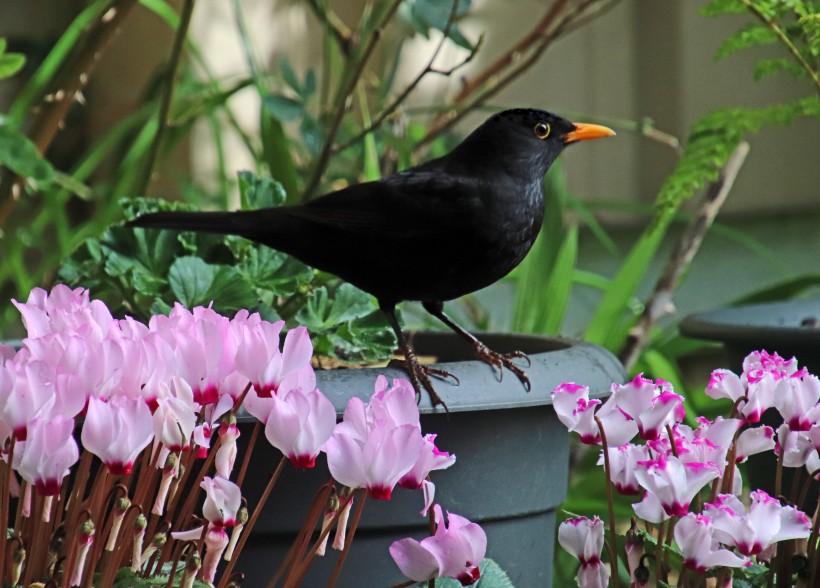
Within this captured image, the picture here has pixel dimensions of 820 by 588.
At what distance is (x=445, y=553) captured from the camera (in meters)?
0.80

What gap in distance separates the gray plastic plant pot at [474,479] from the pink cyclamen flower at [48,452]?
1.31ft

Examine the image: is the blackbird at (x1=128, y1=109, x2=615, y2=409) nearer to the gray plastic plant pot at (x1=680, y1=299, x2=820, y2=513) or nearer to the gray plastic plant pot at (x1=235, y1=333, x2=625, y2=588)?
the gray plastic plant pot at (x1=235, y1=333, x2=625, y2=588)

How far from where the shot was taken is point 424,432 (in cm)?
119

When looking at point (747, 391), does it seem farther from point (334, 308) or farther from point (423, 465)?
point (334, 308)

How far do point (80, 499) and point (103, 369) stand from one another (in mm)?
126

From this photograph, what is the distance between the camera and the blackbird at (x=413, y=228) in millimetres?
1367

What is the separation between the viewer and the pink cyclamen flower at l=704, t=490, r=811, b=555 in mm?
812

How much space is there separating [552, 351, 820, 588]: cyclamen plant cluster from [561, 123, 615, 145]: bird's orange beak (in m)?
0.56

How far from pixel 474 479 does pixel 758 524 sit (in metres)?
0.44

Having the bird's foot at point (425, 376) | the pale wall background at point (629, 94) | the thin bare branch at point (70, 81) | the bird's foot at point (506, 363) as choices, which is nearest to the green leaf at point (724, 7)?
the bird's foot at point (506, 363)

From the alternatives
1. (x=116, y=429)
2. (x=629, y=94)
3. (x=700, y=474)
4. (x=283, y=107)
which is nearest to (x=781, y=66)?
(x=283, y=107)

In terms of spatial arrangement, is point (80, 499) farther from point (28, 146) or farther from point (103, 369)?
point (28, 146)

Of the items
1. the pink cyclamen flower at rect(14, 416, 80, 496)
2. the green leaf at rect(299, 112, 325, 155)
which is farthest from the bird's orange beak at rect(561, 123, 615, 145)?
the pink cyclamen flower at rect(14, 416, 80, 496)

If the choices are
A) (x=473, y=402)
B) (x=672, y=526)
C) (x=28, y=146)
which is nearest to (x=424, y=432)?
(x=473, y=402)
